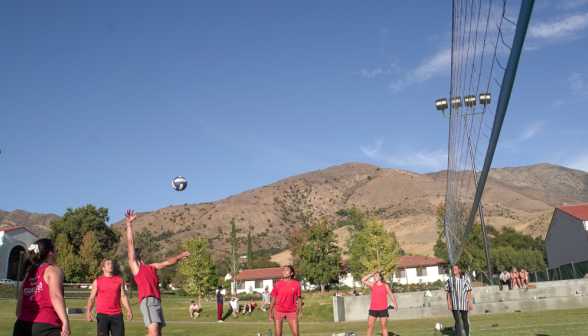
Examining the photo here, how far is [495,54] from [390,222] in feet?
431

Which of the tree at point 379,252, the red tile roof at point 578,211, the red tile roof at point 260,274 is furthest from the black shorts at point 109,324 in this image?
the red tile roof at point 260,274

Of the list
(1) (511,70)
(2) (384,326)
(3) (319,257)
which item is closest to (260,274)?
(3) (319,257)

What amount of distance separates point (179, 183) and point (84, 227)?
57414 mm

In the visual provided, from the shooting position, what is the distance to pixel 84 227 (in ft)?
223

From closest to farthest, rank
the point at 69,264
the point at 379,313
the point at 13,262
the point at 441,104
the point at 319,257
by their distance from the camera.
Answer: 1. the point at 379,313
2. the point at 441,104
3. the point at 69,264
4. the point at 13,262
5. the point at 319,257

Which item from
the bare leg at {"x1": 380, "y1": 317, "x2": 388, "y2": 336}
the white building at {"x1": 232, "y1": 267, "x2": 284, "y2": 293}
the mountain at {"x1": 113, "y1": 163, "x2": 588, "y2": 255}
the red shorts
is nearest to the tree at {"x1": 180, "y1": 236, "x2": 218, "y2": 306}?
the bare leg at {"x1": 380, "y1": 317, "x2": 388, "y2": 336}

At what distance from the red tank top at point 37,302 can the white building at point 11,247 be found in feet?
172

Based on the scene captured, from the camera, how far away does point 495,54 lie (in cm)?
333

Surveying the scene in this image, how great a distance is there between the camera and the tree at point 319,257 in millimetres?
55562

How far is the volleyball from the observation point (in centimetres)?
A: 1884

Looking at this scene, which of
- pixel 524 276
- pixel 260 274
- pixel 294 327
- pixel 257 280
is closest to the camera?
pixel 294 327

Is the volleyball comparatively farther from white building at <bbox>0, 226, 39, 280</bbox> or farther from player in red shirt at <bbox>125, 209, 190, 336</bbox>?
white building at <bbox>0, 226, 39, 280</bbox>

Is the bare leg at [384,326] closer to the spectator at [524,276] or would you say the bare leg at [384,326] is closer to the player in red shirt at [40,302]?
the player in red shirt at [40,302]

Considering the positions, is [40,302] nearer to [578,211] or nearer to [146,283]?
[146,283]
